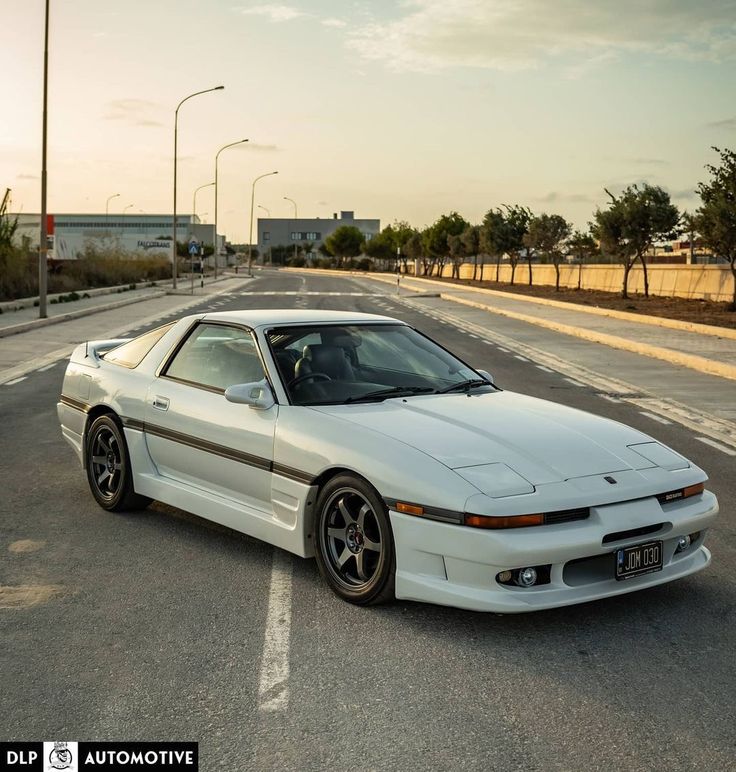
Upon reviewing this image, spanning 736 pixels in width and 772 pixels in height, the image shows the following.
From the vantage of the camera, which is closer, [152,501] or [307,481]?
[307,481]

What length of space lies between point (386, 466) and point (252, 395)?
3.77ft

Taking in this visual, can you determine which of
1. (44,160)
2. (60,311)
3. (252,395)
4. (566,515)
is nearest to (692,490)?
(566,515)

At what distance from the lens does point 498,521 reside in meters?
4.46

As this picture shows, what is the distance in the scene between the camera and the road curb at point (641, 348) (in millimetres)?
17047

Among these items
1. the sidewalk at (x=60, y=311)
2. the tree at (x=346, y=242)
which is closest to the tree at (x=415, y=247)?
the tree at (x=346, y=242)

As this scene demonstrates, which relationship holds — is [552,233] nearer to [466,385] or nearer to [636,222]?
[636,222]

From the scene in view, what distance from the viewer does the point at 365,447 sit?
195 inches

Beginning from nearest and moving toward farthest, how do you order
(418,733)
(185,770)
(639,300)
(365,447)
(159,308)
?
(185,770), (418,733), (365,447), (159,308), (639,300)

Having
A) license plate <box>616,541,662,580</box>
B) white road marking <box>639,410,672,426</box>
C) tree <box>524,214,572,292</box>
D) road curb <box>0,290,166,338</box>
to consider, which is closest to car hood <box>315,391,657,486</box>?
license plate <box>616,541,662,580</box>

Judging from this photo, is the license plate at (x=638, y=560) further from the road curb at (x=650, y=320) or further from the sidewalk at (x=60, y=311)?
the sidewalk at (x=60, y=311)

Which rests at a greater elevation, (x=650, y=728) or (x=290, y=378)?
(x=290, y=378)

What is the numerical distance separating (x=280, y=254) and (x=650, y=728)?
6846 inches

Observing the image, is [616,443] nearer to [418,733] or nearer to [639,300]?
[418,733]

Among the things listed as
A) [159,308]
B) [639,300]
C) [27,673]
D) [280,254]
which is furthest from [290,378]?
[280,254]
